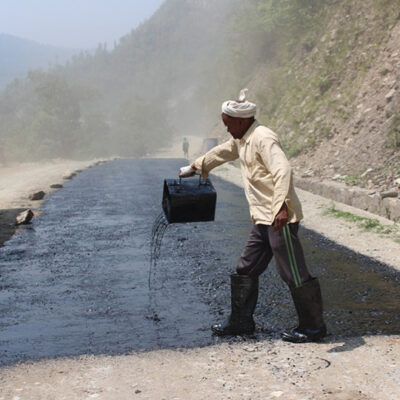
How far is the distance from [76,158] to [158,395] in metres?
62.2

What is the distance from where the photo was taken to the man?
4238 millimetres

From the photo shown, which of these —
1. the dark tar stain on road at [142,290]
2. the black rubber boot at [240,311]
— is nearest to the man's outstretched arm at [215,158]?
the black rubber boot at [240,311]

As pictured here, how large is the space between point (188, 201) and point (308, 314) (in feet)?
5.15

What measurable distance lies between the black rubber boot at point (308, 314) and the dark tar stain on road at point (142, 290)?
213mm

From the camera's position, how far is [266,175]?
4410mm

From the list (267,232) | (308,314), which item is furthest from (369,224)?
(267,232)

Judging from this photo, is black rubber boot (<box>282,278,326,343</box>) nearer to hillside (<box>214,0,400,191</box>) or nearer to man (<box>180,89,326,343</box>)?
man (<box>180,89,326,343</box>)

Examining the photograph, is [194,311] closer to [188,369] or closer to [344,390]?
[188,369]

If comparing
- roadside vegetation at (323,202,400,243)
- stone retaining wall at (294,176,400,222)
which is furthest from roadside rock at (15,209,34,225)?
stone retaining wall at (294,176,400,222)

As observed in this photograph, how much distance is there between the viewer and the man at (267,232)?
13.9ft

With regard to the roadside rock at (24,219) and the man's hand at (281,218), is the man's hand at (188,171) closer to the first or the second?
the man's hand at (281,218)

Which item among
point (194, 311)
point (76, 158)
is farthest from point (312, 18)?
point (76, 158)

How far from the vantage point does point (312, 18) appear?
33938 millimetres

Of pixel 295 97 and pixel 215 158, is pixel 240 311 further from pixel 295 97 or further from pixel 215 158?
pixel 295 97
